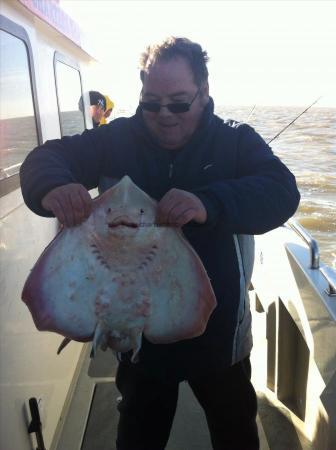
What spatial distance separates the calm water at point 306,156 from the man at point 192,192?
585 millimetres

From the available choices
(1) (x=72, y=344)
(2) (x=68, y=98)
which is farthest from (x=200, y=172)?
(2) (x=68, y=98)

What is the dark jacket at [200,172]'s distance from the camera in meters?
1.69

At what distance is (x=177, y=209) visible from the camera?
1324 mm

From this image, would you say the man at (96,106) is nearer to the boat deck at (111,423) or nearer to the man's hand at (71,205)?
the boat deck at (111,423)

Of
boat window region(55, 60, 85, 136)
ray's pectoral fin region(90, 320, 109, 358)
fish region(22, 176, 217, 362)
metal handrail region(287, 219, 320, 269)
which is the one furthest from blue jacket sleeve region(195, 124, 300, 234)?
boat window region(55, 60, 85, 136)

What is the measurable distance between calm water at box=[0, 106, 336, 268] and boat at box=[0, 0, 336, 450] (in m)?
0.02

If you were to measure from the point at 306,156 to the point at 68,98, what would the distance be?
303 inches

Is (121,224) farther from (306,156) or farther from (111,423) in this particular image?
(306,156)

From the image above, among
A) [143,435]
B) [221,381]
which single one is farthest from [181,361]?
[143,435]

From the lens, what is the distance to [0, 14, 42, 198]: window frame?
197cm

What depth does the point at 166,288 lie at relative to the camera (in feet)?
4.66

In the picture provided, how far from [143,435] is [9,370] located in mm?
644

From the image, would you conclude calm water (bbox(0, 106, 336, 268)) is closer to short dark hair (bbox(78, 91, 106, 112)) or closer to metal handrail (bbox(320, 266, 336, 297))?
short dark hair (bbox(78, 91, 106, 112))

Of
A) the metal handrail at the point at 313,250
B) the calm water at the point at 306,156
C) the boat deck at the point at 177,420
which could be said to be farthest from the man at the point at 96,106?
the metal handrail at the point at 313,250
